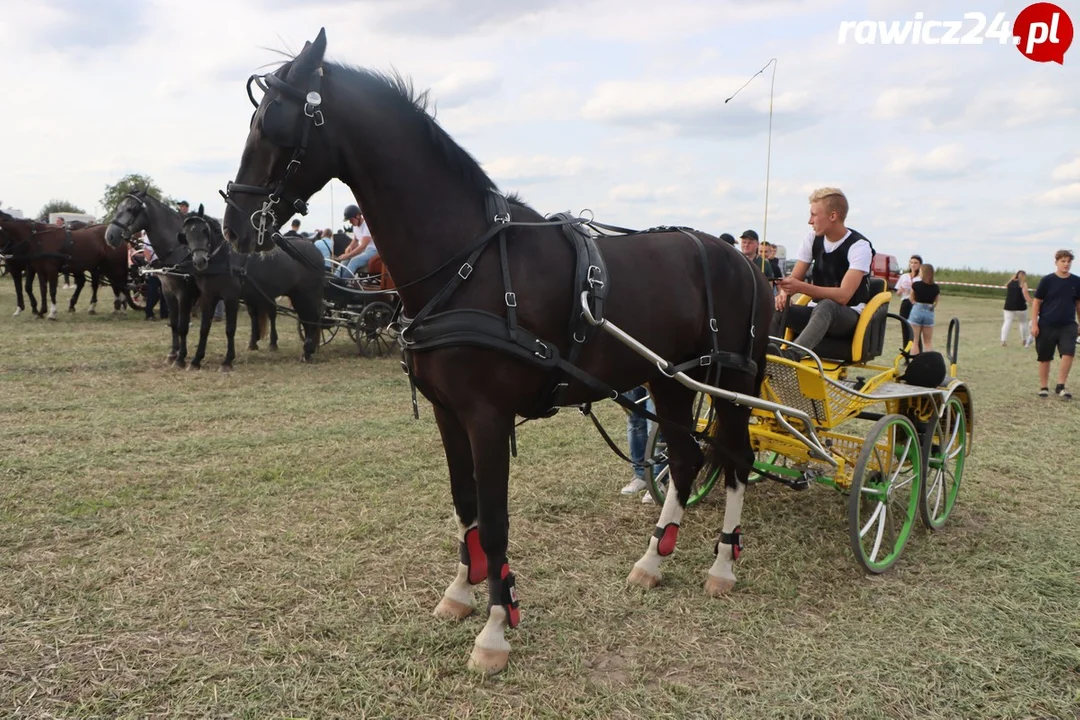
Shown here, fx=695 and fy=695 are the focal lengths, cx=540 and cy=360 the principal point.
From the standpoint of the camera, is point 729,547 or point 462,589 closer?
point 462,589

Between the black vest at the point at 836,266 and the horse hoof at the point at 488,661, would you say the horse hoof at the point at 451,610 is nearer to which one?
the horse hoof at the point at 488,661

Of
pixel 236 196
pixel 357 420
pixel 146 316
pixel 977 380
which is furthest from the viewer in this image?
pixel 146 316

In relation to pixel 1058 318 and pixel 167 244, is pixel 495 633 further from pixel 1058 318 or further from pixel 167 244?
pixel 1058 318

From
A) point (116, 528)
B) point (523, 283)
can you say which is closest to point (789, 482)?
point (523, 283)

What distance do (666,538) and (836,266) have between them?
2.25 metres

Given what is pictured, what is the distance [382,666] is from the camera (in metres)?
2.95

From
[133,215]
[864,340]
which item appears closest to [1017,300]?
[864,340]

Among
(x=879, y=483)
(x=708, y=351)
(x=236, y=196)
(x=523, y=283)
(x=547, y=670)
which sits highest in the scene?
(x=236, y=196)

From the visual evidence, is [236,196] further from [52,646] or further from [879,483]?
[879,483]

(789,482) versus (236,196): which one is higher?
(236,196)

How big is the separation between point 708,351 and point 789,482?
100 cm

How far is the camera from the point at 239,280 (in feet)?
32.3

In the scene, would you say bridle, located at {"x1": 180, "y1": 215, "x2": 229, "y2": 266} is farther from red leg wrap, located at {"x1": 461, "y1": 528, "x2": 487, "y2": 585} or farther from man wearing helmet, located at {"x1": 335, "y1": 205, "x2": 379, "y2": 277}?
red leg wrap, located at {"x1": 461, "y1": 528, "x2": 487, "y2": 585}

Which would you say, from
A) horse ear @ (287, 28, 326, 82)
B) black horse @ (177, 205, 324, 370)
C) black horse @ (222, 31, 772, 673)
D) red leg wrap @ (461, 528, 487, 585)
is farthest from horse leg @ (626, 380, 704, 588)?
black horse @ (177, 205, 324, 370)
